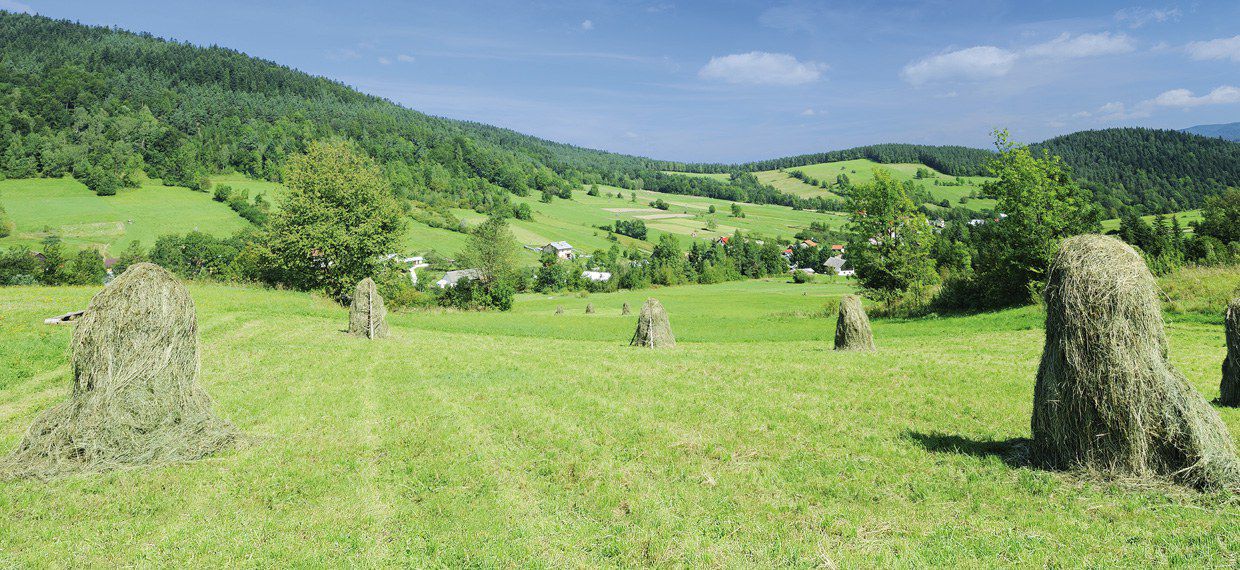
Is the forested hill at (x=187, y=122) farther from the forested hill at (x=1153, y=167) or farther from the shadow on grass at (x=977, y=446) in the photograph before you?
the forested hill at (x=1153, y=167)

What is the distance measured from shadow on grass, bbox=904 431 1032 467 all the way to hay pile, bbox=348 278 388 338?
744 inches

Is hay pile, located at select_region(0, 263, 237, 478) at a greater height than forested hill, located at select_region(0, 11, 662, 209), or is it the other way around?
forested hill, located at select_region(0, 11, 662, 209)

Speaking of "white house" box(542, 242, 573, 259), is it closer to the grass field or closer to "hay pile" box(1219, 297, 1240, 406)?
the grass field

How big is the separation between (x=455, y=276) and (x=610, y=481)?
75.2m

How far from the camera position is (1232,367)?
34.6 feet

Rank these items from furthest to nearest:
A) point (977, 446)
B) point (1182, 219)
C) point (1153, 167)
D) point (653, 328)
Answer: point (1153, 167)
point (1182, 219)
point (653, 328)
point (977, 446)

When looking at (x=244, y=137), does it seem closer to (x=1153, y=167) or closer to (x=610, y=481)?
(x=610, y=481)

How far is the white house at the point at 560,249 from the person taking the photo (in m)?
98.5

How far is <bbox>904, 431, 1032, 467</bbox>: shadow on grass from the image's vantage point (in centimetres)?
797

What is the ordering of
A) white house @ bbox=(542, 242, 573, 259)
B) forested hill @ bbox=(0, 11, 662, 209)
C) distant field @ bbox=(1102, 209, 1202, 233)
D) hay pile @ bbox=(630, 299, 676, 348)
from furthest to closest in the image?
white house @ bbox=(542, 242, 573, 259)
forested hill @ bbox=(0, 11, 662, 209)
distant field @ bbox=(1102, 209, 1202, 233)
hay pile @ bbox=(630, 299, 676, 348)

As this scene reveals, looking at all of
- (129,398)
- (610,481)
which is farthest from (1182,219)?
(129,398)

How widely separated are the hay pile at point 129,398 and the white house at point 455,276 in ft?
190

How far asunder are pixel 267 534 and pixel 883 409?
10.3 metres

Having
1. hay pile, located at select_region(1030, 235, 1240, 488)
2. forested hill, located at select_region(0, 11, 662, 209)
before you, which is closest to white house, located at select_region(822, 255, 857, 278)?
forested hill, located at select_region(0, 11, 662, 209)
